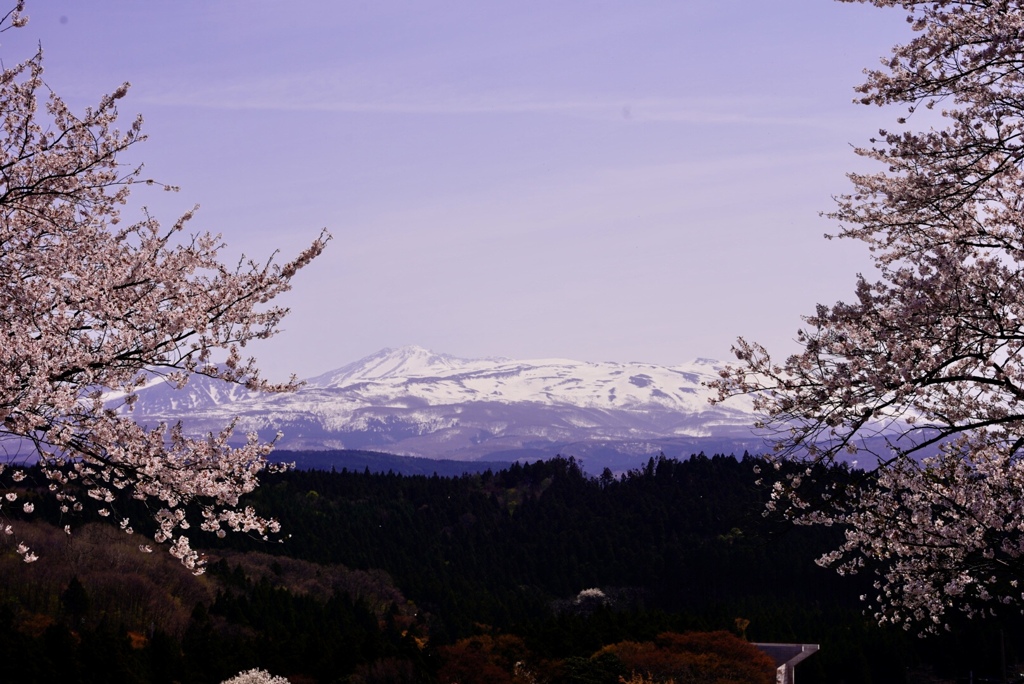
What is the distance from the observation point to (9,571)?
90625 millimetres

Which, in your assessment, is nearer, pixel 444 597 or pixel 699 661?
pixel 699 661

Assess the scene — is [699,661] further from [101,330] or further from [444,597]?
[444,597]

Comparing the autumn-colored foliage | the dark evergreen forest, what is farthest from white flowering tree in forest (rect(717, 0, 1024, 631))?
the autumn-colored foliage

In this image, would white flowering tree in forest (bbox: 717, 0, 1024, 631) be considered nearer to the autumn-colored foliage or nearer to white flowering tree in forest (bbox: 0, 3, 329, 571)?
white flowering tree in forest (bbox: 0, 3, 329, 571)

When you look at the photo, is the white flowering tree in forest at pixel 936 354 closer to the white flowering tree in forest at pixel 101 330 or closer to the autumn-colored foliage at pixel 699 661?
the white flowering tree in forest at pixel 101 330

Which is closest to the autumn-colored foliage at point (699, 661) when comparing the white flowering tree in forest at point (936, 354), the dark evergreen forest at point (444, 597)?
the dark evergreen forest at point (444, 597)

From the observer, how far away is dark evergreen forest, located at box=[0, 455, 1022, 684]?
6112 centimetres

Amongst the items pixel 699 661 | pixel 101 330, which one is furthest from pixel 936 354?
pixel 699 661

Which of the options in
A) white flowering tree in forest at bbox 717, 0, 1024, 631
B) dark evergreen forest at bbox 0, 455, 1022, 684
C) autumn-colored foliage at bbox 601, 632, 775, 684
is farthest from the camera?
dark evergreen forest at bbox 0, 455, 1022, 684

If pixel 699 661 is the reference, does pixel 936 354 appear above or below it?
above

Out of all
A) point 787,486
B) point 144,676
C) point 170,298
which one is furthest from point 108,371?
point 144,676

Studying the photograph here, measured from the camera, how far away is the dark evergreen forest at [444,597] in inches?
2406

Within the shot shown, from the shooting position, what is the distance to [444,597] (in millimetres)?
132000

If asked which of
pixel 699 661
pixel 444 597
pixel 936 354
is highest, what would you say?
pixel 936 354
